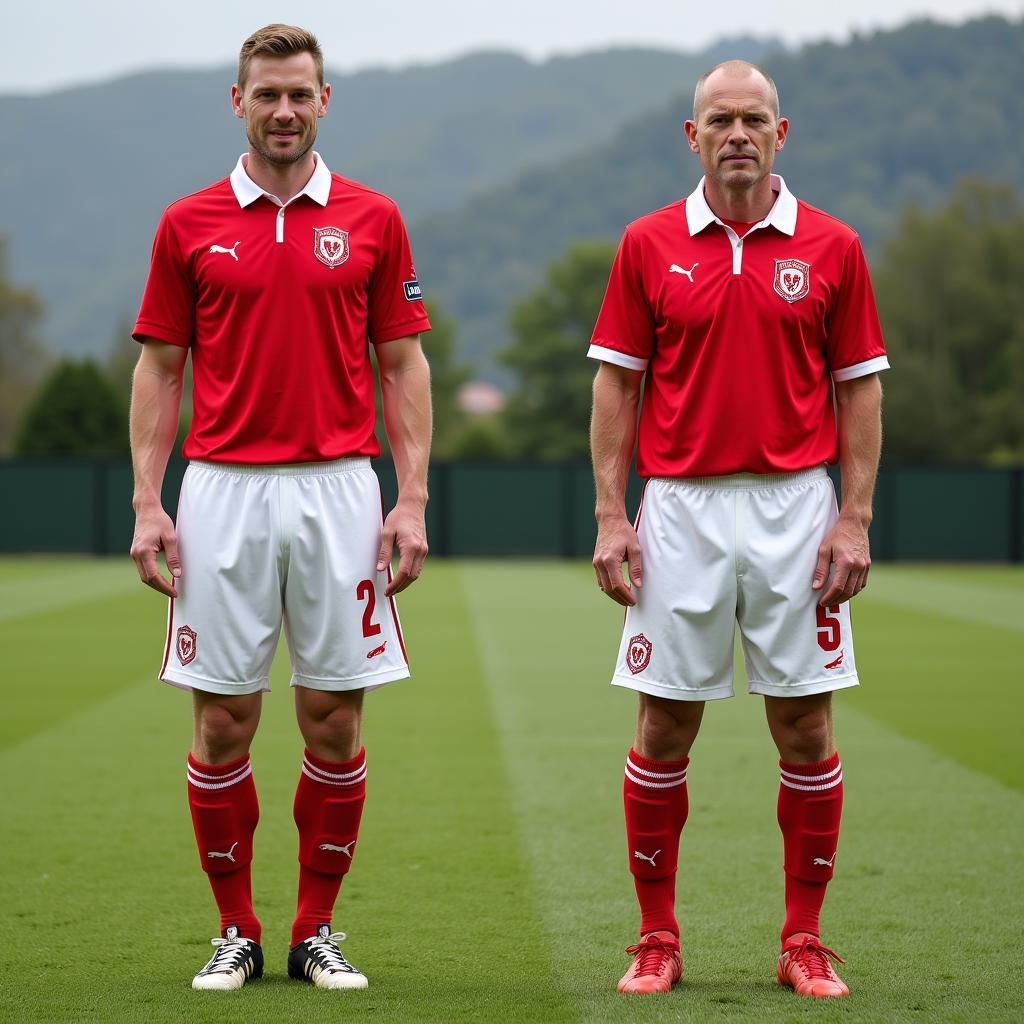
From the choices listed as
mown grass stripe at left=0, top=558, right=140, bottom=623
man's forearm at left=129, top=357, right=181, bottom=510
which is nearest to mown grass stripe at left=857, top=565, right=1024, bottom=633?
mown grass stripe at left=0, top=558, right=140, bottom=623

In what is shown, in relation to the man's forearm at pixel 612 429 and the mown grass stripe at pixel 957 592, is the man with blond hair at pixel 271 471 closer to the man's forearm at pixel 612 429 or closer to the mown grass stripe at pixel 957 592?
the man's forearm at pixel 612 429

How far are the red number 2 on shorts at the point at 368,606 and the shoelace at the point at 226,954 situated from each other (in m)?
0.83

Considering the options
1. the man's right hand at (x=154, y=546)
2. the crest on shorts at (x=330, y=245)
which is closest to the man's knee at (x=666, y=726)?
the man's right hand at (x=154, y=546)

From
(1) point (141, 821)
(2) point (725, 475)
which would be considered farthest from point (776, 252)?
(1) point (141, 821)

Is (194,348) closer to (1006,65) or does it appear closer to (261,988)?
(261,988)

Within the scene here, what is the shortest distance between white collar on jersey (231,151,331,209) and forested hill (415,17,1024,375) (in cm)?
12474

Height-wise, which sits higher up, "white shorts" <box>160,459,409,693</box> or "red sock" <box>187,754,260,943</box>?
"white shorts" <box>160,459,409,693</box>

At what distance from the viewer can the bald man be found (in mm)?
3834

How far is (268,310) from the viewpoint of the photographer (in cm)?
384

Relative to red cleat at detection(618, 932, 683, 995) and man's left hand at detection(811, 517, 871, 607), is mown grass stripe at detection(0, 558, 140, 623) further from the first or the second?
man's left hand at detection(811, 517, 871, 607)

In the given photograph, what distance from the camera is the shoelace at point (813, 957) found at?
3797 mm

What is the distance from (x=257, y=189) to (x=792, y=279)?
1.32 meters

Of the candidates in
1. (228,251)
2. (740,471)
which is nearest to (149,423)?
(228,251)

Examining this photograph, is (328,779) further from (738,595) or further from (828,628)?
(828,628)
